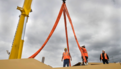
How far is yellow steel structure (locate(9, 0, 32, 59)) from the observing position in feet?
17.0

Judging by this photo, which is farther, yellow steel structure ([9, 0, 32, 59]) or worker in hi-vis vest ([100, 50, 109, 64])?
worker in hi-vis vest ([100, 50, 109, 64])

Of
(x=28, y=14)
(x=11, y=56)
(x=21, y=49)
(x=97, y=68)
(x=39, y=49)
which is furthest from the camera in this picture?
(x=39, y=49)

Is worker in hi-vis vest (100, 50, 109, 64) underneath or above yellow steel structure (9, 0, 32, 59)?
underneath

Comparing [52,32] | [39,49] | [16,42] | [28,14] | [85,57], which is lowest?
[85,57]

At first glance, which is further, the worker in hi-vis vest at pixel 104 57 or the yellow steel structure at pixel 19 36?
the worker in hi-vis vest at pixel 104 57

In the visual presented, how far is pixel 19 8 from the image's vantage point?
6.04 metres

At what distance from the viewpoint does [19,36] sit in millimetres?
5539

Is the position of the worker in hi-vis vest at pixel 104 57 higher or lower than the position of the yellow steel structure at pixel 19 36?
lower

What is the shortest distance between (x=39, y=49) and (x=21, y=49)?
5.25 feet

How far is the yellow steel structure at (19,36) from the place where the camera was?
5.18 m

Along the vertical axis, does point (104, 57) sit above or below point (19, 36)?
below

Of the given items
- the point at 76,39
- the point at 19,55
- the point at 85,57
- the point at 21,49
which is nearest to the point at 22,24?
the point at 21,49

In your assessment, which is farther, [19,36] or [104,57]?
[104,57]

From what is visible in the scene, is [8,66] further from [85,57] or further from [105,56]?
[105,56]
